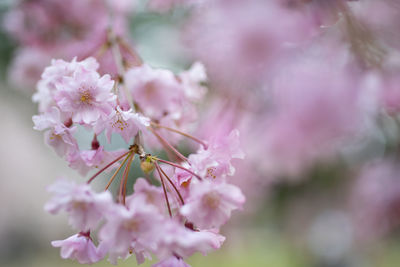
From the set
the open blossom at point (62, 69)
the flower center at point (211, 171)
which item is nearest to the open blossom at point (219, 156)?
the flower center at point (211, 171)

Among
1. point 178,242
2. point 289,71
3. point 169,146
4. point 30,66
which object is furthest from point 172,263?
point 30,66

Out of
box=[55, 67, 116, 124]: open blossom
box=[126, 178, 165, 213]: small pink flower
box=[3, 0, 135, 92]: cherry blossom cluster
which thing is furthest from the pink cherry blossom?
box=[126, 178, 165, 213]: small pink flower

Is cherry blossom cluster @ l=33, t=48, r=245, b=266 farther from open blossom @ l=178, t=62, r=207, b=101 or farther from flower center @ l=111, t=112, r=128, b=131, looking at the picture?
open blossom @ l=178, t=62, r=207, b=101

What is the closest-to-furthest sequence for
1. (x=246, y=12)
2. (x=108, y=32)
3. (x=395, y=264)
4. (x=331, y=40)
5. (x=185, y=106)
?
(x=246, y=12)
(x=331, y=40)
(x=185, y=106)
(x=108, y=32)
(x=395, y=264)

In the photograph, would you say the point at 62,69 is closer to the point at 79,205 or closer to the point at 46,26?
the point at 79,205

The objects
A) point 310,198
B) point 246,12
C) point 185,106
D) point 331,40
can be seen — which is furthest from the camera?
point 310,198

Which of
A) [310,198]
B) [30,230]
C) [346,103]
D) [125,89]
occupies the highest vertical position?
[310,198]

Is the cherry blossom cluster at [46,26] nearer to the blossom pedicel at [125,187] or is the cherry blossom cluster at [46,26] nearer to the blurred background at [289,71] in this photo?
the blurred background at [289,71]

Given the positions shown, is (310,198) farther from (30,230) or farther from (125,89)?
(125,89)

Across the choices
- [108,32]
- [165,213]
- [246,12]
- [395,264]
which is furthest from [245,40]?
[395,264]
